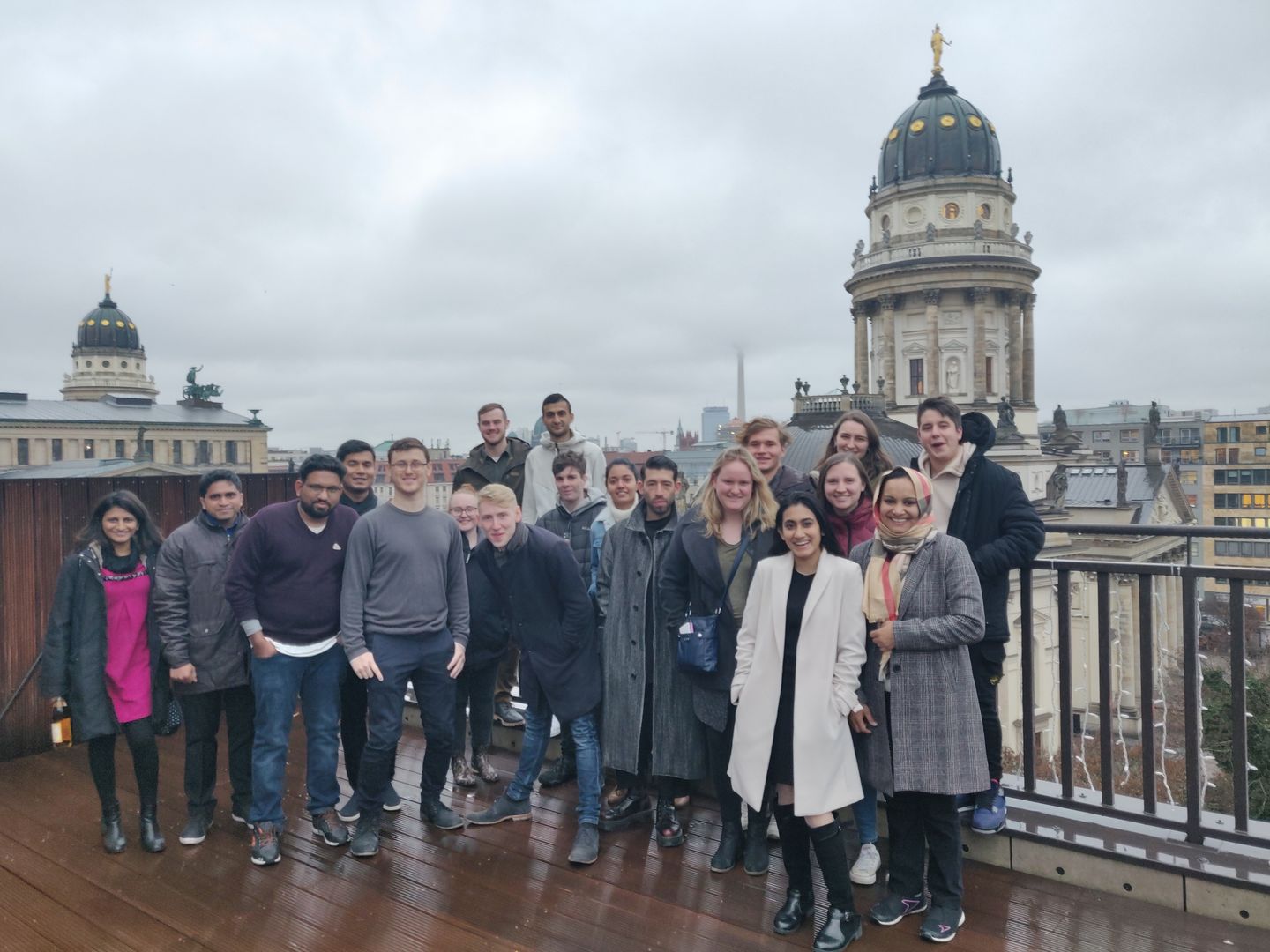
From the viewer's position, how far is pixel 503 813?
4684 mm

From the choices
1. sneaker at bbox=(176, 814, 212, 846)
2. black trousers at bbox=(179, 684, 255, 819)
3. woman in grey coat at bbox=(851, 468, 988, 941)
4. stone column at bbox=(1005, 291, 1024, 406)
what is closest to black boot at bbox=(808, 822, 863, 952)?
woman in grey coat at bbox=(851, 468, 988, 941)

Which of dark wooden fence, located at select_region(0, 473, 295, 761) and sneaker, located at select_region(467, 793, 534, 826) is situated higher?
dark wooden fence, located at select_region(0, 473, 295, 761)

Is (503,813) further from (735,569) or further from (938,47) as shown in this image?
(938,47)

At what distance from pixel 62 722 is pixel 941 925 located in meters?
4.15

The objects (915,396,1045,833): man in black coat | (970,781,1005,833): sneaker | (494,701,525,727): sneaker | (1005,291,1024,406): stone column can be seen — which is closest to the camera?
(915,396,1045,833): man in black coat

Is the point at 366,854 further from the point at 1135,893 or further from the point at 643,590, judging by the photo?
the point at 1135,893

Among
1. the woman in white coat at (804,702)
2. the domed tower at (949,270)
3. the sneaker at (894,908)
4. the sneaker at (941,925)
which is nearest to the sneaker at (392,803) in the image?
the woman in white coat at (804,702)

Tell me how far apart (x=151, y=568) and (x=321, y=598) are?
3.12ft

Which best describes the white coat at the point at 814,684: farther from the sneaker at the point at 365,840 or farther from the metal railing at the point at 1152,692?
the sneaker at the point at 365,840

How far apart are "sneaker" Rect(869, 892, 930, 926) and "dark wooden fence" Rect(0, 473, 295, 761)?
5732 mm

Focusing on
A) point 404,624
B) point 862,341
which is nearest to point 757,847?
point 404,624

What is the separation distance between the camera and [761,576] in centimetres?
366

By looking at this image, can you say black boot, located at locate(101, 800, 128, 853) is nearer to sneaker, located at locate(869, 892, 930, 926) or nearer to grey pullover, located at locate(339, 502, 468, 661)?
grey pullover, located at locate(339, 502, 468, 661)

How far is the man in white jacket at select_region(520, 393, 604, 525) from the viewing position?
590cm
